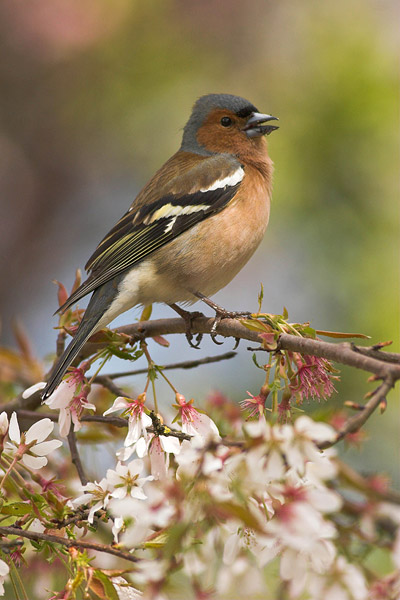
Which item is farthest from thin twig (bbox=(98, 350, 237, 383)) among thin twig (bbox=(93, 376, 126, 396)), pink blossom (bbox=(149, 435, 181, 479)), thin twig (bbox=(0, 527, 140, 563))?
thin twig (bbox=(0, 527, 140, 563))

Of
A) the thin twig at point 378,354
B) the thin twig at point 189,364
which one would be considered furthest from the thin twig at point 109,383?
the thin twig at point 378,354

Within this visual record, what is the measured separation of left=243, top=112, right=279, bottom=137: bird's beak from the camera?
13.1 ft

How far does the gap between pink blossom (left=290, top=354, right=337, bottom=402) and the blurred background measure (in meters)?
1.93

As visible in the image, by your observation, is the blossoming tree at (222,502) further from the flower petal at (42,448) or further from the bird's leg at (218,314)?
the bird's leg at (218,314)

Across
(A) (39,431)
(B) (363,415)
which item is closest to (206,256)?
(A) (39,431)

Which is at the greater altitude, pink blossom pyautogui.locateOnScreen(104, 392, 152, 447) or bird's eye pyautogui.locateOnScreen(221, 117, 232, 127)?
bird's eye pyautogui.locateOnScreen(221, 117, 232, 127)

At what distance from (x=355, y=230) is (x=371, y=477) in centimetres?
232

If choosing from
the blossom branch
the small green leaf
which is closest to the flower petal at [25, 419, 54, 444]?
the blossom branch

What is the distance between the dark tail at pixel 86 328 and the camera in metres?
2.29

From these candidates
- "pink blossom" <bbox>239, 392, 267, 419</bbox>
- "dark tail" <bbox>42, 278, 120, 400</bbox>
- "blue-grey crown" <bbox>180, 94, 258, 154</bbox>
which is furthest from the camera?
"blue-grey crown" <bbox>180, 94, 258, 154</bbox>

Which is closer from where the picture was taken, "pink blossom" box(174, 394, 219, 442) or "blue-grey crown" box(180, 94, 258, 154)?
"pink blossom" box(174, 394, 219, 442)

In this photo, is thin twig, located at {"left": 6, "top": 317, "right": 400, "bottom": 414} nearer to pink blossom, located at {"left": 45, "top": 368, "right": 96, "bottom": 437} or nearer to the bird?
the bird

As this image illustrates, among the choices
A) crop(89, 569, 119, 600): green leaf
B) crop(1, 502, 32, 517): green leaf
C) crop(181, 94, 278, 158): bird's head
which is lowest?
crop(89, 569, 119, 600): green leaf

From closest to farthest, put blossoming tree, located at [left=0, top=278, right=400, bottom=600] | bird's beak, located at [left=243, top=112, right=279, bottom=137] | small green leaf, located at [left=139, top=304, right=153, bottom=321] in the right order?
1. blossoming tree, located at [left=0, top=278, right=400, bottom=600]
2. small green leaf, located at [left=139, top=304, right=153, bottom=321]
3. bird's beak, located at [left=243, top=112, right=279, bottom=137]
